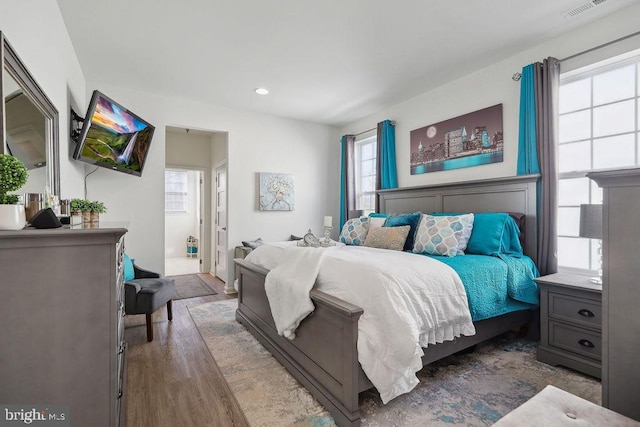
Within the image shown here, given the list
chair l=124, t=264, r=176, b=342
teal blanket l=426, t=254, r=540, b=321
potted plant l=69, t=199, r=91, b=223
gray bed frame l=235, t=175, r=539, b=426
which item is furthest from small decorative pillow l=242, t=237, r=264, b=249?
teal blanket l=426, t=254, r=540, b=321

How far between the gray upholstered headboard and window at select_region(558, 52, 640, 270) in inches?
10.7

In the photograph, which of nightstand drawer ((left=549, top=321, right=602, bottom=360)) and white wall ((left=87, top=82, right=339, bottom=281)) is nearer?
nightstand drawer ((left=549, top=321, right=602, bottom=360))

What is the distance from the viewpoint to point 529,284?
102 inches

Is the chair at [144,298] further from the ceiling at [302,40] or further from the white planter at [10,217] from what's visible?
the ceiling at [302,40]

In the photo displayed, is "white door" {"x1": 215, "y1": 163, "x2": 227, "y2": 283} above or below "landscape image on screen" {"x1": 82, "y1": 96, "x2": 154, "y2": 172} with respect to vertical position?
below

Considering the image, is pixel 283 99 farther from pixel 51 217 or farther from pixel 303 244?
pixel 51 217

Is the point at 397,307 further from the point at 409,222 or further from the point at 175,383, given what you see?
the point at 409,222

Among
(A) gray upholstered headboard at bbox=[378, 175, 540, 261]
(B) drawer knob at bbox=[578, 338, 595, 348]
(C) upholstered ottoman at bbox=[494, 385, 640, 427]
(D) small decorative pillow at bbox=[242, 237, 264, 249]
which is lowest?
(B) drawer knob at bbox=[578, 338, 595, 348]

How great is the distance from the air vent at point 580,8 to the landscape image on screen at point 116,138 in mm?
4074

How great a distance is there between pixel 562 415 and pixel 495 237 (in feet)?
6.01

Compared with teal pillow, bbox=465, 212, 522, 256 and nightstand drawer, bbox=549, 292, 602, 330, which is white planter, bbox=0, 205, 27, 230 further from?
nightstand drawer, bbox=549, 292, 602, 330

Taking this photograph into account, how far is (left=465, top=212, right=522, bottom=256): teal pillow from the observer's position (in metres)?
2.70

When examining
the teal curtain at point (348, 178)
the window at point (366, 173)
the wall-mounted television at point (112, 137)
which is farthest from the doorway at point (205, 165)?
the window at point (366, 173)

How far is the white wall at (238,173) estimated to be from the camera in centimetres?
402
